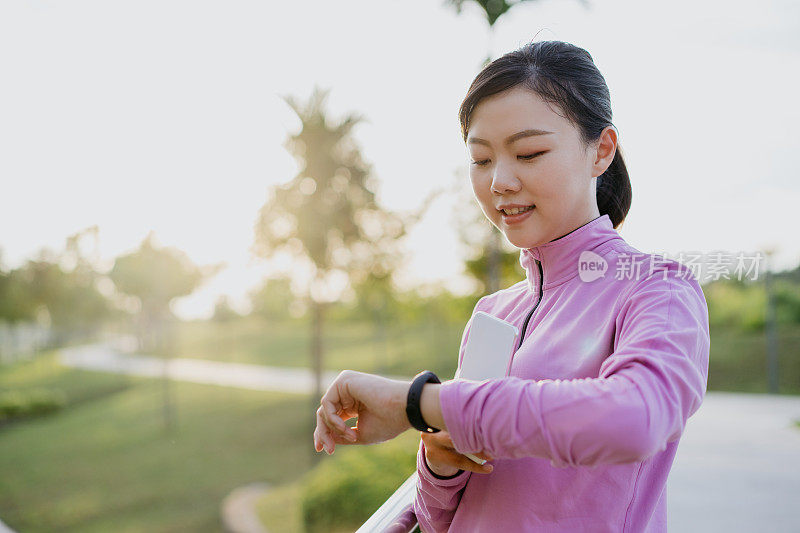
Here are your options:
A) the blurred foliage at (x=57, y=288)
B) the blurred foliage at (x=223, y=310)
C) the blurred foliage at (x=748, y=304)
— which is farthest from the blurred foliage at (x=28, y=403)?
the blurred foliage at (x=748, y=304)

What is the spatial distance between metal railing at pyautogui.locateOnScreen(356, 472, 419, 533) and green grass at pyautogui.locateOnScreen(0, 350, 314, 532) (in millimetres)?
9677

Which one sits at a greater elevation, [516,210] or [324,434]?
[516,210]

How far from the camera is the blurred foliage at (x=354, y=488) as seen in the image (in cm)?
505

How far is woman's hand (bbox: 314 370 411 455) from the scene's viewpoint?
0.56 meters

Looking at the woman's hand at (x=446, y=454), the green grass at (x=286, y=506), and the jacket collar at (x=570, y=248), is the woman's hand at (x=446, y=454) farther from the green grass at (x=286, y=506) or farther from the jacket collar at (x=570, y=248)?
the green grass at (x=286, y=506)

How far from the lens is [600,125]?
73 cm

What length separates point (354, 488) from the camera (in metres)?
5.23

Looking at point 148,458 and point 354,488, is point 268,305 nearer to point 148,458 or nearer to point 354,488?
point 148,458

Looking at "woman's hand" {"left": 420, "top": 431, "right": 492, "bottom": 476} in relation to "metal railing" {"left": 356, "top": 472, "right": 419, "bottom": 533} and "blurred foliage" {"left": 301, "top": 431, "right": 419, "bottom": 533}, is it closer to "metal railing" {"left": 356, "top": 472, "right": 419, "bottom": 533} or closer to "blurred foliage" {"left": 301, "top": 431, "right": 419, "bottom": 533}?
"metal railing" {"left": 356, "top": 472, "right": 419, "bottom": 533}

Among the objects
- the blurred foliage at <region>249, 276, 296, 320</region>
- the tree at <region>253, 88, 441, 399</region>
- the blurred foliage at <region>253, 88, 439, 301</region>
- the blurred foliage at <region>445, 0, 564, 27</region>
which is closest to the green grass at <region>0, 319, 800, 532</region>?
the tree at <region>253, 88, 441, 399</region>

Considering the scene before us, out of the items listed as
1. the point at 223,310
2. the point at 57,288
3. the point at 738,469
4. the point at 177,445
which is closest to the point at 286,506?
the point at 738,469

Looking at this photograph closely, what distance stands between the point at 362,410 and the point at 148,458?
1503 centimetres

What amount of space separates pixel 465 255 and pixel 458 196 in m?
1.49

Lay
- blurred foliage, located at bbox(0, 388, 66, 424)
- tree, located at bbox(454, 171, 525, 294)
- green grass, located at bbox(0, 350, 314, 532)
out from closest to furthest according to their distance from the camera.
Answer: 1. tree, located at bbox(454, 171, 525, 294)
2. green grass, located at bbox(0, 350, 314, 532)
3. blurred foliage, located at bbox(0, 388, 66, 424)
